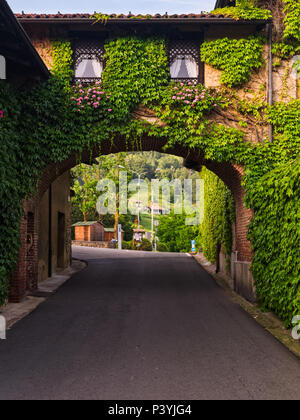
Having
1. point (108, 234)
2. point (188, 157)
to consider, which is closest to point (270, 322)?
point (188, 157)

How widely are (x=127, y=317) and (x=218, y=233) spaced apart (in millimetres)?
9539

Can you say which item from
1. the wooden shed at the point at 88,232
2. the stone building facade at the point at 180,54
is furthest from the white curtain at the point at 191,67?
the wooden shed at the point at 88,232

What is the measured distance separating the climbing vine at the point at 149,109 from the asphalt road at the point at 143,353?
10.6 ft

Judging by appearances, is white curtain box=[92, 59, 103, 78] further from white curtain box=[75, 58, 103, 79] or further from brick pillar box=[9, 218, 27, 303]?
brick pillar box=[9, 218, 27, 303]

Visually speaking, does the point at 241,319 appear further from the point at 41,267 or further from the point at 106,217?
the point at 106,217

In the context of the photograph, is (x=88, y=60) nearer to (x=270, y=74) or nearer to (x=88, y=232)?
(x=270, y=74)

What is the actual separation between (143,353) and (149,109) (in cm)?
772

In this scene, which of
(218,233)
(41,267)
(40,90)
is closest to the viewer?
(40,90)

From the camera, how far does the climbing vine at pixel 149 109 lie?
11945 millimetres

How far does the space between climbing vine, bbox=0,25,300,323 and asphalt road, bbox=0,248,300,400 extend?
324cm

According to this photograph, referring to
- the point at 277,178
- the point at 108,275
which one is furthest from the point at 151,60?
the point at 108,275

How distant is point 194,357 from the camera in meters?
6.40

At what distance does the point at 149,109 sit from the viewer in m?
12.5

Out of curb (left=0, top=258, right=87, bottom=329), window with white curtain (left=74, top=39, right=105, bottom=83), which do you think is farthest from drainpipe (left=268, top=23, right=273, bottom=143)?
curb (left=0, top=258, right=87, bottom=329)
